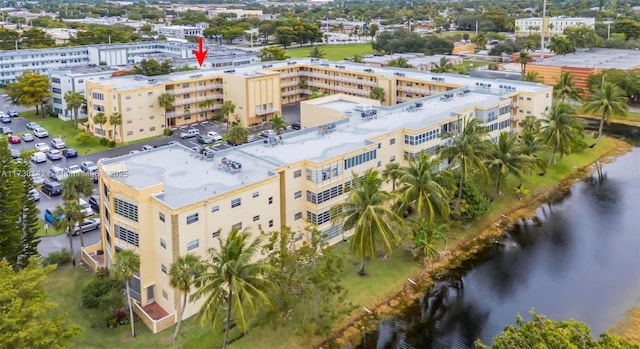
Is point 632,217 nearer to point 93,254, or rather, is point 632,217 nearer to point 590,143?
point 590,143

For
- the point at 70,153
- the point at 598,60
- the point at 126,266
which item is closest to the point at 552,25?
the point at 598,60

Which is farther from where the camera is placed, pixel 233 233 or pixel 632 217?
pixel 632 217

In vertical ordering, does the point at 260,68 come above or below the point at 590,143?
above

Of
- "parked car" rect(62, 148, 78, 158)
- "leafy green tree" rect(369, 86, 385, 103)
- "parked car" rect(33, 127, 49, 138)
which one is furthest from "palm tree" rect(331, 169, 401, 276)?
"parked car" rect(33, 127, 49, 138)

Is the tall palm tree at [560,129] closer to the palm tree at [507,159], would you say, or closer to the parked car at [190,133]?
the palm tree at [507,159]

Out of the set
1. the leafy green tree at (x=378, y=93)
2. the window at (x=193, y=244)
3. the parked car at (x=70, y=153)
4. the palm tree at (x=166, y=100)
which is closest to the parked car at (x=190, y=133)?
the palm tree at (x=166, y=100)

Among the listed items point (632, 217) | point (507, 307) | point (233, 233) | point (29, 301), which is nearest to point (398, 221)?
point (507, 307)

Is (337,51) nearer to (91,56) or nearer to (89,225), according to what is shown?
(91,56)
